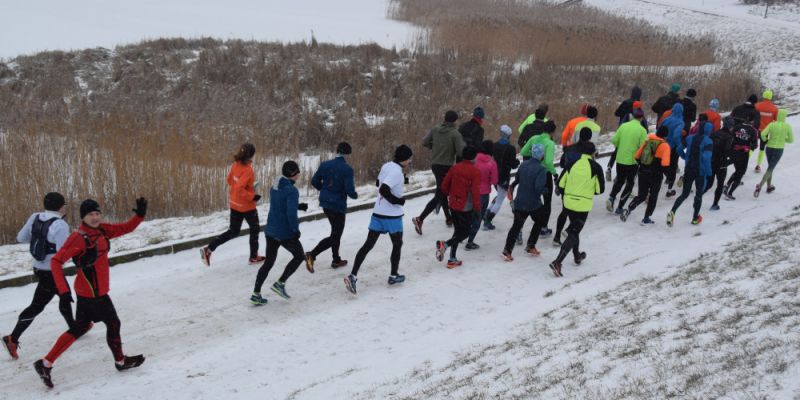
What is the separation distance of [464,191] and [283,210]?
2.44 m

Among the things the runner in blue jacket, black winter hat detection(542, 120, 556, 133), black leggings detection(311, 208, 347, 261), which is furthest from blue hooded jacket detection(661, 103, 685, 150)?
black leggings detection(311, 208, 347, 261)

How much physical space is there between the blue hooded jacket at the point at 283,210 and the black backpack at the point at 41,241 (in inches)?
87.0

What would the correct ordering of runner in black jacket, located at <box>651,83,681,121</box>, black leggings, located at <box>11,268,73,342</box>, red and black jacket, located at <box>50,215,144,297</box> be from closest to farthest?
red and black jacket, located at <box>50,215,144,297</box> → black leggings, located at <box>11,268,73,342</box> → runner in black jacket, located at <box>651,83,681,121</box>

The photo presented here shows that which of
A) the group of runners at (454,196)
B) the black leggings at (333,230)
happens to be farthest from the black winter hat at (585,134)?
the black leggings at (333,230)

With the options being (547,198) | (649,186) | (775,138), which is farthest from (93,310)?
(775,138)

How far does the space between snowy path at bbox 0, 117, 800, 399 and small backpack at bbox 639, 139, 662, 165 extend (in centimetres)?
119

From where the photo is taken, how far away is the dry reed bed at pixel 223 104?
33.2ft

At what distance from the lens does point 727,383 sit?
174 inches

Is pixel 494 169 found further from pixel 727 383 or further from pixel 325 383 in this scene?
pixel 727 383

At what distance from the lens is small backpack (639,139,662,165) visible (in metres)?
10.0

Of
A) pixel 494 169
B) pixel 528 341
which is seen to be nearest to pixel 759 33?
pixel 494 169

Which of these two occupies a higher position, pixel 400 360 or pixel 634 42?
pixel 634 42

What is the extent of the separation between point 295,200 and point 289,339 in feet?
5.04

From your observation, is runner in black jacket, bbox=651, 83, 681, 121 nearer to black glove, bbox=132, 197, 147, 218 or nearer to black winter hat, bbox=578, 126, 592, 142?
black winter hat, bbox=578, 126, 592, 142
